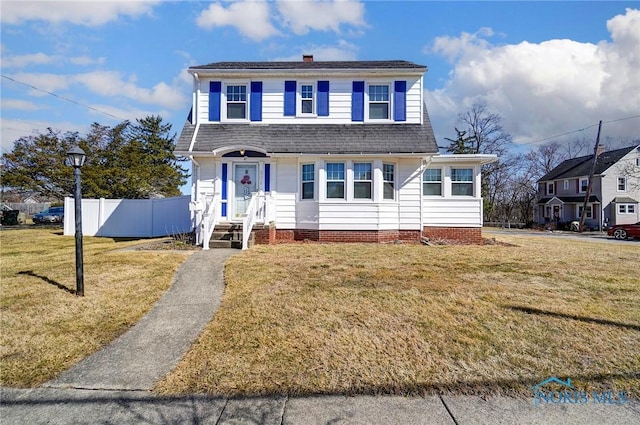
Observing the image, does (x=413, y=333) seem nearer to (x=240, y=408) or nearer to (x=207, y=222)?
(x=240, y=408)

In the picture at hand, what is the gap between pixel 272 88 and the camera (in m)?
13.4

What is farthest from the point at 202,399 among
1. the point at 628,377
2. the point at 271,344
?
the point at 628,377

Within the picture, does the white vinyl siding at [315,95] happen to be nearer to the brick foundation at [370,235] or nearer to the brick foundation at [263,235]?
the brick foundation at [370,235]

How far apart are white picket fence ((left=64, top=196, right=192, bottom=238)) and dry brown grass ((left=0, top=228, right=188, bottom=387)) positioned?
7891mm

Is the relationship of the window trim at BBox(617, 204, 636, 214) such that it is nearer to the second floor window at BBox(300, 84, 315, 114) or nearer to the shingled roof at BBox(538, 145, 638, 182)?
the shingled roof at BBox(538, 145, 638, 182)

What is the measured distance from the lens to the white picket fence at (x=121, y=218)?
17.1 metres

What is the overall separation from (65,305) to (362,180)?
9484 millimetres

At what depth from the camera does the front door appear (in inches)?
498

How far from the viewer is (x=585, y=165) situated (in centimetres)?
3916

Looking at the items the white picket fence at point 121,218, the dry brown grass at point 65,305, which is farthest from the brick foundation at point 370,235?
Answer: the white picket fence at point 121,218

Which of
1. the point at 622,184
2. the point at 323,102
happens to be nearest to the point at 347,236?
the point at 323,102

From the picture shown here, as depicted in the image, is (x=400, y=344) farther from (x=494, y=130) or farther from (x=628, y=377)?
(x=494, y=130)

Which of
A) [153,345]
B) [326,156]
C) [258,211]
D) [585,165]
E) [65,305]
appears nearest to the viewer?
[153,345]

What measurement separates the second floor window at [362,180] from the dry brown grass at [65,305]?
21.0 ft
